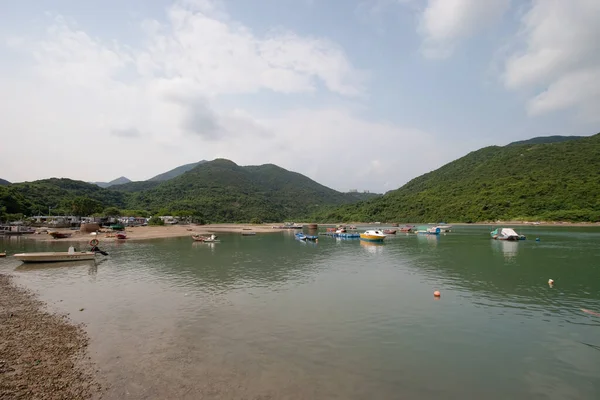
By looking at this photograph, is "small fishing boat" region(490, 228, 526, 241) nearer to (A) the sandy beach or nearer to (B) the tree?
(A) the sandy beach

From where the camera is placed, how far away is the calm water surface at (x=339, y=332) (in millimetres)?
11680

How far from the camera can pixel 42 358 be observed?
42.9 ft

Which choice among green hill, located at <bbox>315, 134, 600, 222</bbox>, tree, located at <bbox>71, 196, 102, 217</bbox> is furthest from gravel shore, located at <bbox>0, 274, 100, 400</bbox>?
green hill, located at <bbox>315, 134, 600, 222</bbox>

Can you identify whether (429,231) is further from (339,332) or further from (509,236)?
(339,332)

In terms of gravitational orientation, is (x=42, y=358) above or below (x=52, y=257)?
below

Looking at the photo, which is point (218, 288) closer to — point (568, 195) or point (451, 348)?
point (451, 348)

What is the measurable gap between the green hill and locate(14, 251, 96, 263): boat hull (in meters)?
136

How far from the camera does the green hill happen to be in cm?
12181

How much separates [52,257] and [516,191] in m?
154

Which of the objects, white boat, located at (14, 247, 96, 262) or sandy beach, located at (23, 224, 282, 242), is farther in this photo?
sandy beach, located at (23, 224, 282, 242)

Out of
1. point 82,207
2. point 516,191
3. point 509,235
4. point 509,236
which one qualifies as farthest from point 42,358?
point 516,191

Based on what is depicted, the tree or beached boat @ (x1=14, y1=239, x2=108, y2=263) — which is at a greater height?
the tree

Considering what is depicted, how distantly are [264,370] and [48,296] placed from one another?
20883mm

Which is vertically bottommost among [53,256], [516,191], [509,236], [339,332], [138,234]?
[339,332]
